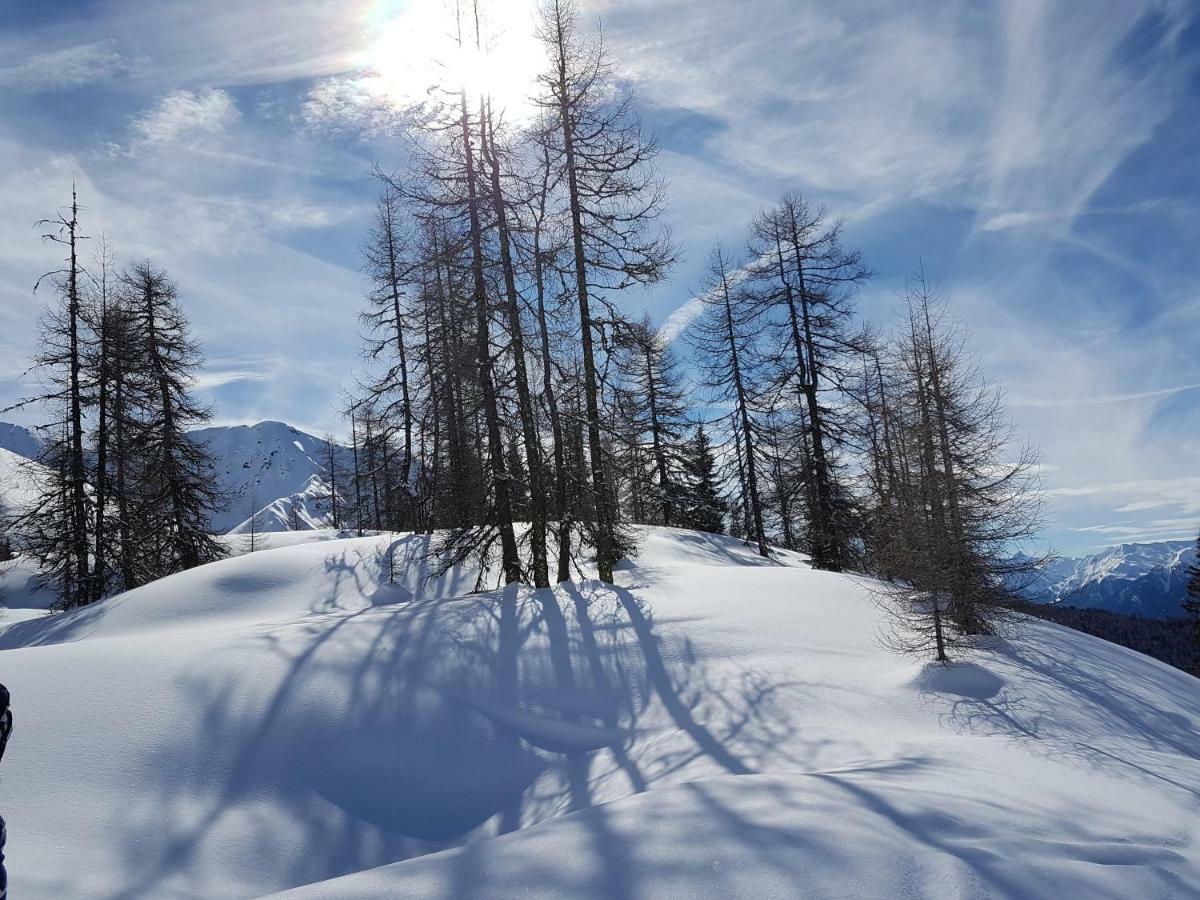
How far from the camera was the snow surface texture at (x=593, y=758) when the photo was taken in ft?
9.35

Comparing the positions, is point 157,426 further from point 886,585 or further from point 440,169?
point 886,585

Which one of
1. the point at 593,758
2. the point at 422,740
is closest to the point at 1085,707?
the point at 593,758

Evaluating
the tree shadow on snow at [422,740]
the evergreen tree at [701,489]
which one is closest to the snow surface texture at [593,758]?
the tree shadow on snow at [422,740]

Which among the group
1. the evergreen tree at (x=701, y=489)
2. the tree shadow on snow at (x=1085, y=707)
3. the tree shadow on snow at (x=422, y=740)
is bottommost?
the tree shadow on snow at (x=1085, y=707)

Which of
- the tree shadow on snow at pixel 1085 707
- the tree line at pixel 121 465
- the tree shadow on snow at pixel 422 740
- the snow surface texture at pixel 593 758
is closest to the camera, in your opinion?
the snow surface texture at pixel 593 758

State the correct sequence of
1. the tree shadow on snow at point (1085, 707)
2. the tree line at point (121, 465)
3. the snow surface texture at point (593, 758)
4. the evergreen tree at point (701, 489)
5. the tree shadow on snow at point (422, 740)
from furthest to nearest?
1. the evergreen tree at point (701, 489)
2. the tree line at point (121, 465)
3. the tree shadow on snow at point (1085, 707)
4. the tree shadow on snow at point (422, 740)
5. the snow surface texture at point (593, 758)

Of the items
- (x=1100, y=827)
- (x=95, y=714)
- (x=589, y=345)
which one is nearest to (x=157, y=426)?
(x=589, y=345)

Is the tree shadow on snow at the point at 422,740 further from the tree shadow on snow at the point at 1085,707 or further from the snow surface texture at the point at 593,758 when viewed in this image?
the tree shadow on snow at the point at 1085,707

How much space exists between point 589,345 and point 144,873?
10.3m

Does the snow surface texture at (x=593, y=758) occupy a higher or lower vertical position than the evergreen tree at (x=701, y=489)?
lower

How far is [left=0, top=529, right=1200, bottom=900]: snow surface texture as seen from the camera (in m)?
2.85

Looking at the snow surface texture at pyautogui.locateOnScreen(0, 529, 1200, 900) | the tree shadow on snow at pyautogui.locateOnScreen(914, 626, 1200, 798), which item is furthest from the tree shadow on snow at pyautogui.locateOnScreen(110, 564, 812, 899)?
the tree shadow on snow at pyautogui.locateOnScreen(914, 626, 1200, 798)

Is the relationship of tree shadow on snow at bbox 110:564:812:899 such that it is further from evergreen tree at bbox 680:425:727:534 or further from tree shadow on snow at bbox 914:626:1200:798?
evergreen tree at bbox 680:425:727:534

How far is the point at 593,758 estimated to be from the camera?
5.90 metres
